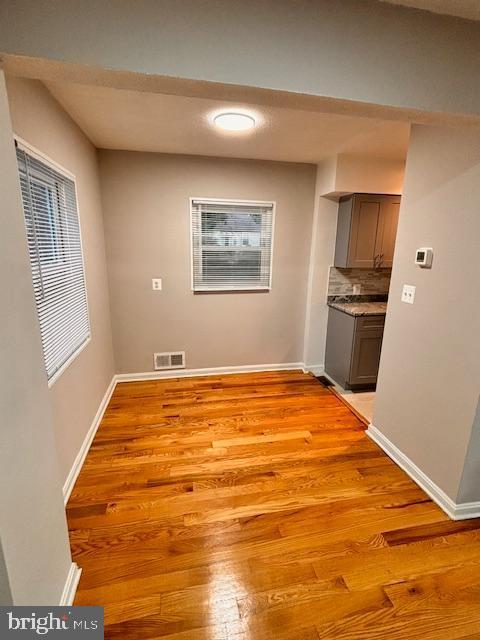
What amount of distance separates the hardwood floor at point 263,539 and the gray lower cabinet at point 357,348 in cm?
74

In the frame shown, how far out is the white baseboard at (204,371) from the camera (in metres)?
3.37

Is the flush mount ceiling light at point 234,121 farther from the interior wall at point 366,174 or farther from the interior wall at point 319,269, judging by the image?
the interior wall at point 319,269

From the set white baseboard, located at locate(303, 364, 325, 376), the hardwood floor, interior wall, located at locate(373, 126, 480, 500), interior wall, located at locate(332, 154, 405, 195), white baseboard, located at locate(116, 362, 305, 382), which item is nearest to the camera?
the hardwood floor

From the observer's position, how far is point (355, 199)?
9.87ft

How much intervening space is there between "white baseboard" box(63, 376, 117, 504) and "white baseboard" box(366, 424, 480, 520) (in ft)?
7.19

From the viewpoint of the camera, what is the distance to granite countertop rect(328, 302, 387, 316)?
9.85ft

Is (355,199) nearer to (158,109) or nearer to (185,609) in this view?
(158,109)

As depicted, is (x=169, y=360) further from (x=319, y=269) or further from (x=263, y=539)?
(x=263, y=539)

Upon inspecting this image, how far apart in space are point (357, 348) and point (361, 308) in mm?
447

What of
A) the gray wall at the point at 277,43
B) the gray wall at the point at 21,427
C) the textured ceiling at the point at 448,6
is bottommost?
the gray wall at the point at 21,427

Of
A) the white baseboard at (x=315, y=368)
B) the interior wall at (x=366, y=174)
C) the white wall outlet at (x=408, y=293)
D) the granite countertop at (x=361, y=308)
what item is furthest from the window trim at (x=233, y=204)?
the white wall outlet at (x=408, y=293)

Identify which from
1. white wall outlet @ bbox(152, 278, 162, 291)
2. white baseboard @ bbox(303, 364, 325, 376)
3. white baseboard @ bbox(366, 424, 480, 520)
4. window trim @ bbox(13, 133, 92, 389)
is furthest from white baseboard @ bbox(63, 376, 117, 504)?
white baseboard @ bbox(303, 364, 325, 376)

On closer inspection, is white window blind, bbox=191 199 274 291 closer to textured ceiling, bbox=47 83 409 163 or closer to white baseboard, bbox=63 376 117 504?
textured ceiling, bbox=47 83 409 163

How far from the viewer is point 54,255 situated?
5.88 feet
